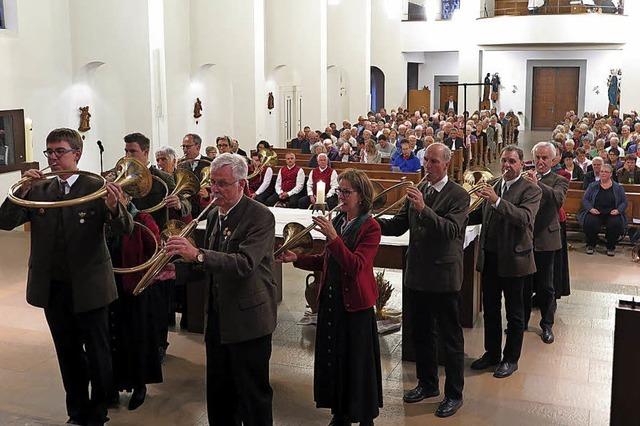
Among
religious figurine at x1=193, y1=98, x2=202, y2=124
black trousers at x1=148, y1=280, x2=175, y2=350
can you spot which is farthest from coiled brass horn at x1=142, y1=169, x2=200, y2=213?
religious figurine at x1=193, y1=98, x2=202, y2=124

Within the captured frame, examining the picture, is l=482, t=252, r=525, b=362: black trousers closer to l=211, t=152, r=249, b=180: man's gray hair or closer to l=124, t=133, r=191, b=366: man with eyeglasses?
l=124, t=133, r=191, b=366: man with eyeglasses

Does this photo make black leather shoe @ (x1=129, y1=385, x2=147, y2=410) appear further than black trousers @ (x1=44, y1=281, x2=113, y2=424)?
Yes

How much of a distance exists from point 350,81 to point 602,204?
46.2ft

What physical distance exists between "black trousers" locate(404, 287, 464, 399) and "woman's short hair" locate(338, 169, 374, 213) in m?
0.93

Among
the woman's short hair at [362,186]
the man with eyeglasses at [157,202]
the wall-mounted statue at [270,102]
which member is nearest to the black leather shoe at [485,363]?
the woman's short hair at [362,186]

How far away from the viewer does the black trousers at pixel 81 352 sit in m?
4.38

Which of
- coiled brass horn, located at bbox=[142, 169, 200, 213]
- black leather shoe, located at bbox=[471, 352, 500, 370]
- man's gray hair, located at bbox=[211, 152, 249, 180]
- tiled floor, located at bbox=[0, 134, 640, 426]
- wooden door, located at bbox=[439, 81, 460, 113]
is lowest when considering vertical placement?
tiled floor, located at bbox=[0, 134, 640, 426]

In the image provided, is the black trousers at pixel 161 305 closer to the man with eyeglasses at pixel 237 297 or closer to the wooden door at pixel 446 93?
the man with eyeglasses at pixel 237 297

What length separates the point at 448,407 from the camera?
197 inches

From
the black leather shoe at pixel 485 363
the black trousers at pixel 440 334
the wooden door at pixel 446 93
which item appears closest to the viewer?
the black trousers at pixel 440 334

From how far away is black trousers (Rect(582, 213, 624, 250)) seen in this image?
9.82m

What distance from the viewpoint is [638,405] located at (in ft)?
12.8

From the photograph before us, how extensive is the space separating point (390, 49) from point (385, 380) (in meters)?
21.9

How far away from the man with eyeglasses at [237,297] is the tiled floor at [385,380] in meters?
0.91
